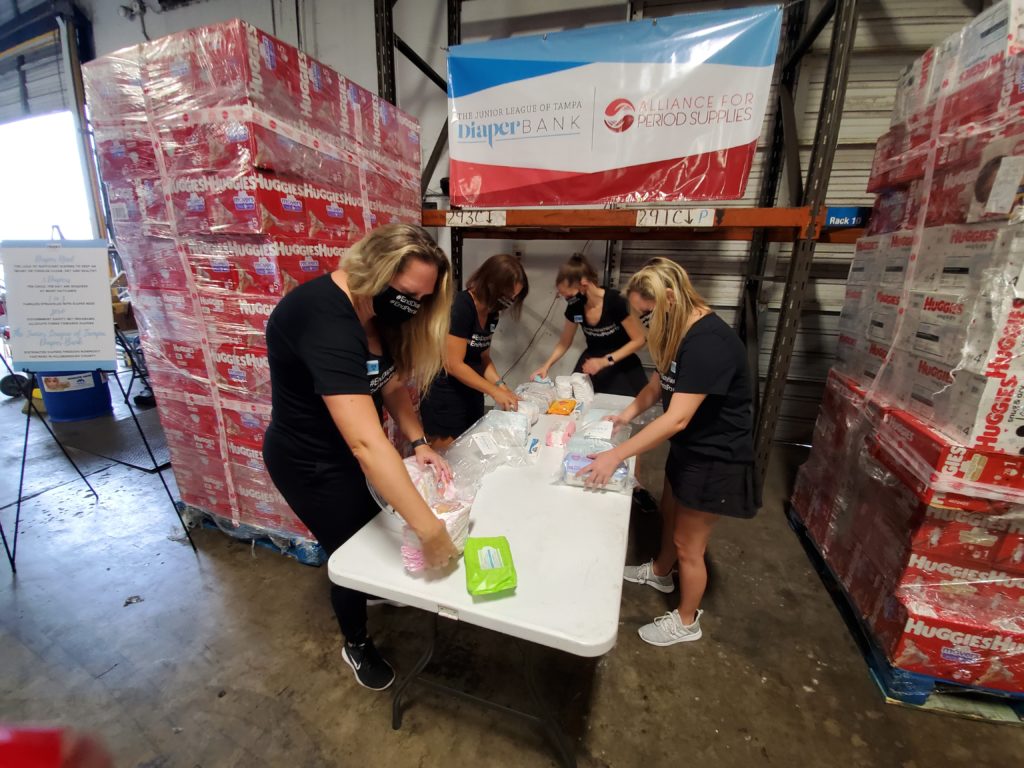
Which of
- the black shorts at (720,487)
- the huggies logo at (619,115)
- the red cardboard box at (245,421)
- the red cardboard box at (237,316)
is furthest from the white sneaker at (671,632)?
the huggies logo at (619,115)

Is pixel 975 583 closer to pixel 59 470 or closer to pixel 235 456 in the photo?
pixel 235 456

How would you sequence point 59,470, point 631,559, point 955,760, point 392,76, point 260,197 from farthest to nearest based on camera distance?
point 59,470, point 392,76, point 631,559, point 260,197, point 955,760

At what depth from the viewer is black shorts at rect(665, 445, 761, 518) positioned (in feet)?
5.36

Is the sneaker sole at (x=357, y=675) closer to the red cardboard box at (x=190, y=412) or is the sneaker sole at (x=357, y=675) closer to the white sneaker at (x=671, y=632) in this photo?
the white sneaker at (x=671, y=632)

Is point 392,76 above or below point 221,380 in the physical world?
above

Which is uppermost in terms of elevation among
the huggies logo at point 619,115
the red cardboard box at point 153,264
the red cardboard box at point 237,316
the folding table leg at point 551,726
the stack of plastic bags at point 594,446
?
the huggies logo at point 619,115

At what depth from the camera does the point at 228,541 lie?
2611 millimetres

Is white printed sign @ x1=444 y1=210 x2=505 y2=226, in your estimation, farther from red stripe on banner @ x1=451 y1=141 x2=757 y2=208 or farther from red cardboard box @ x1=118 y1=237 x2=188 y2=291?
red cardboard box @ x1=118 y1=237 x2=188 y2=291

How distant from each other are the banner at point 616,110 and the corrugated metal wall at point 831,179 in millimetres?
1497

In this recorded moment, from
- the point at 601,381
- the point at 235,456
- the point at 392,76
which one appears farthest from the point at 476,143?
the point at 235,456

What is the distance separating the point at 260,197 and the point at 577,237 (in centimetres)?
233

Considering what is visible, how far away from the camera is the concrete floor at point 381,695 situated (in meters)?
1.53

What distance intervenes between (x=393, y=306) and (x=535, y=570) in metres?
0.87

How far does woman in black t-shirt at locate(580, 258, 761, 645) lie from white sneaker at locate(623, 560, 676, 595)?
1.46 ft
